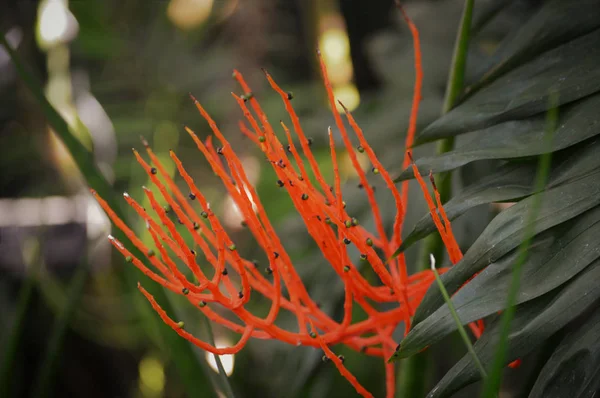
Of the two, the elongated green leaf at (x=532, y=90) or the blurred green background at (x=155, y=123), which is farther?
the blurred green background at (x=155, y=123)

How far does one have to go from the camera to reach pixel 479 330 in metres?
0.45

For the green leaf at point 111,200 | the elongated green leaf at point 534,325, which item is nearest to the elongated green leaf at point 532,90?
the elongated green leaf at point 534,325

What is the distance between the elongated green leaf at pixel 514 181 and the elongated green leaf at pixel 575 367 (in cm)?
9

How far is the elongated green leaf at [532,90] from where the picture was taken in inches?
16.9

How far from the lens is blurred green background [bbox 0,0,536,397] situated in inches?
32.3

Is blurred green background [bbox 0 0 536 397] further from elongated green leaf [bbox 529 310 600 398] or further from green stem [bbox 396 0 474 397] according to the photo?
elongated green leaf [bbox 529 310 600 398]

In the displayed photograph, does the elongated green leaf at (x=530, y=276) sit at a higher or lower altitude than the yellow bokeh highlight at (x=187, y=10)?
lower

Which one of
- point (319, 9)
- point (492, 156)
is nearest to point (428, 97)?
point (319, 9)

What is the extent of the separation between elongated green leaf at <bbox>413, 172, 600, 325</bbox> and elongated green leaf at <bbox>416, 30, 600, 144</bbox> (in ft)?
0.24

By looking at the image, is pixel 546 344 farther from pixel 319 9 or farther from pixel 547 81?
pixel 319 9

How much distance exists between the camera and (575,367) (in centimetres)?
34

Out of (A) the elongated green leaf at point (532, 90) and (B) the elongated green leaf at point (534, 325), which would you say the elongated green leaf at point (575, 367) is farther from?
(A) the elongated green leaf at point (532, 90)

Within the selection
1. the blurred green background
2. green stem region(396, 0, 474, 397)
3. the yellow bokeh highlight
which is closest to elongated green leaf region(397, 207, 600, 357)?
green stem region(396, 0, 474, 397)

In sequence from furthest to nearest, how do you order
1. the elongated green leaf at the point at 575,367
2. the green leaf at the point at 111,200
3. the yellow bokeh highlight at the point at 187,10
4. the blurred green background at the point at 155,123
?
the yellow bokeh highlight at the point at 187,10 < the blurred green background at the point at 155,123 < the green leaf at the point at 111,200 < the elongated green leaf at the point at 575,367
